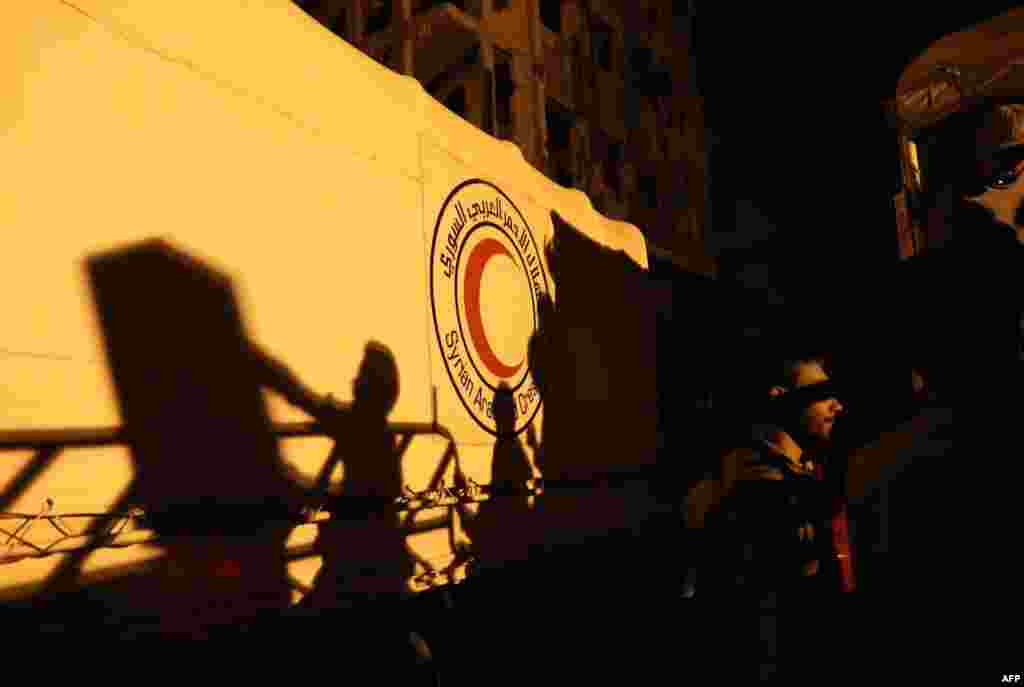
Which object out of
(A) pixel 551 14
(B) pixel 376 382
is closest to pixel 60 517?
(B) pixel 376 382

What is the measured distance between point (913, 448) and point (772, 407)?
1.72 metres

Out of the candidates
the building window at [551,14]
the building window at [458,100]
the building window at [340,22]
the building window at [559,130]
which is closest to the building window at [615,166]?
the building window at [559,130]

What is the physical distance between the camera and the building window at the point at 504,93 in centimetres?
1016

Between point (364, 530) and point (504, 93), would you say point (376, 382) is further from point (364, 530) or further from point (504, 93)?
point (504, 93)

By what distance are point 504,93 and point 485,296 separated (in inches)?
191

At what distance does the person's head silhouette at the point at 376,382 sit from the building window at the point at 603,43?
9.71 metres

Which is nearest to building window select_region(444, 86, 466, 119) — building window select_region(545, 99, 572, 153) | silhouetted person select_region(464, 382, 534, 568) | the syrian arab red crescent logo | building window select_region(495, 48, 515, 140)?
building window select_region(495, 48, 515, 140)

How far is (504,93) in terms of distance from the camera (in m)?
10.3

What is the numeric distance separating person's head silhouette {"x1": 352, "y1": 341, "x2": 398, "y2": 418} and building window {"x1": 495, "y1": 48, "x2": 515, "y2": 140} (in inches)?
228

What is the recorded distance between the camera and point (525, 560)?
21.7ft

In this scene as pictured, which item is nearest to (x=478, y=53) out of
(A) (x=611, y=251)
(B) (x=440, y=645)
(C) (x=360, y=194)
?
(A) (x=611, y=251)

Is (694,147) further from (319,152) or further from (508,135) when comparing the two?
(319,152)

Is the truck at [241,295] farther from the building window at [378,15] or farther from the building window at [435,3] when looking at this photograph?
the building window at [378,15]

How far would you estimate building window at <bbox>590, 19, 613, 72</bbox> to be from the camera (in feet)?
42.4
